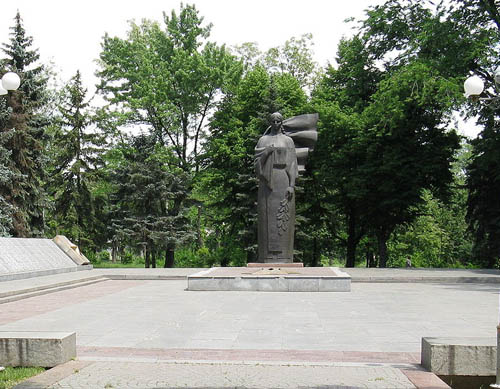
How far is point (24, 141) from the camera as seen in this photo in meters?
24.2

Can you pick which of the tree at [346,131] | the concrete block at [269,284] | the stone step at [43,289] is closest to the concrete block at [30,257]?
the stone step at [43,289]

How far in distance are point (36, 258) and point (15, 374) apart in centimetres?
1311

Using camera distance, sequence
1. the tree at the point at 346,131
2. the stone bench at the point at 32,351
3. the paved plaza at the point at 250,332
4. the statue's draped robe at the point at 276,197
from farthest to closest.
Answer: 1. the tree at the point at 346,131
2. the statue's draped robe at the point at 276,197
3. the stone bench at the point at 32,351
4. the paved plaza at the point at 250,332

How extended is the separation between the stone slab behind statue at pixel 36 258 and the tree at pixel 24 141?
4.53 m

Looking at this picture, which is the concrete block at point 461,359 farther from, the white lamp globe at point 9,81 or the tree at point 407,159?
the tree at point 407,159

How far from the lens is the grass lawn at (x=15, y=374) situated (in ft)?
16.0

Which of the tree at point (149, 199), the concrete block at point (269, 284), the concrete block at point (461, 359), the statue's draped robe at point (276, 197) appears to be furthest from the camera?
the tree at point (149, 199)

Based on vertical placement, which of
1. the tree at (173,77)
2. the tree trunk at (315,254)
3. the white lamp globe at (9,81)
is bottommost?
the tree trunk at (315,254)

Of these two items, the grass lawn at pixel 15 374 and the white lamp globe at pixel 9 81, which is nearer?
the grass lawn at pixel 15 374

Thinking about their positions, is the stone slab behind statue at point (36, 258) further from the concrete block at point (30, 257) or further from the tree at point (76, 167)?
the tree at point (76, 167)

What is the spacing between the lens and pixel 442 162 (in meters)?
22.1

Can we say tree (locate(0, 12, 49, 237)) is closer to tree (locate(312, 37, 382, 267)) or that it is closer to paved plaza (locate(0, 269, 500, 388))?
paved plaza (locate(0, 269, 500, 388))

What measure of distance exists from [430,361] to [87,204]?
27.3m

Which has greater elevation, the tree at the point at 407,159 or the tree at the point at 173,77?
the tree at the point at 173,77
